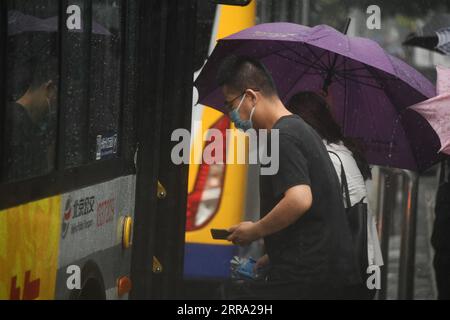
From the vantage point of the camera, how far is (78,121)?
4480 millimetres

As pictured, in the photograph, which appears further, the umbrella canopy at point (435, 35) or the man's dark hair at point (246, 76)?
the umbrella canopy at point (435, 35)

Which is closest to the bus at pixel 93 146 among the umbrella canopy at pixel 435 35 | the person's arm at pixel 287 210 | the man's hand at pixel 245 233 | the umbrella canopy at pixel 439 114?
the man's hand at pixel 245 233

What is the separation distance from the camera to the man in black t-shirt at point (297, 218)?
4617 millimetres

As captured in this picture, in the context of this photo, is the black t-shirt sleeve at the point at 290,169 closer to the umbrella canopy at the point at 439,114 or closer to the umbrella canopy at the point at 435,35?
the umbrella canopy at the point at 439,114

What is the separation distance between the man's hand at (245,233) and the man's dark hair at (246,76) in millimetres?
542

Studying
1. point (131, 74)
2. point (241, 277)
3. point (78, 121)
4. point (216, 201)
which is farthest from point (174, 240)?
point (216, 201)

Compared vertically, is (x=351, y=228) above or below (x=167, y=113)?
below

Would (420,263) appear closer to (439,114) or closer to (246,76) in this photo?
(439,114)

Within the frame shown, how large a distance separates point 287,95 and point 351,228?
1386mm

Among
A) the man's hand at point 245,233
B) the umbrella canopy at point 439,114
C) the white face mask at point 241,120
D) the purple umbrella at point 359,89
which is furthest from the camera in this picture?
the purple umbrella at point 359,89

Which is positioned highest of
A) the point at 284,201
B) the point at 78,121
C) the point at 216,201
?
the point at 78,121
